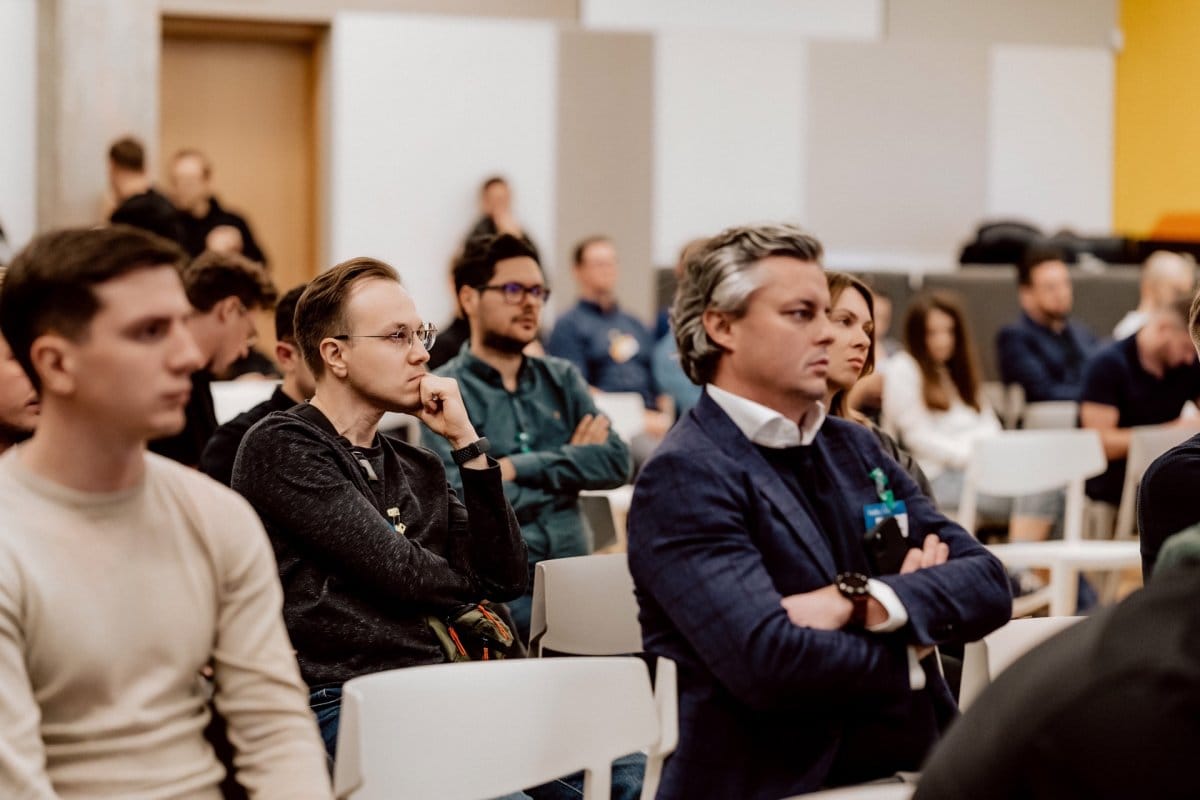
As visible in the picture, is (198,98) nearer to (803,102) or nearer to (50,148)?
(50,148)

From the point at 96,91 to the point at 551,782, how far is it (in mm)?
6497

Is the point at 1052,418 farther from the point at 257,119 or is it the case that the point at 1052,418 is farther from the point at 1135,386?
the point at 257,119

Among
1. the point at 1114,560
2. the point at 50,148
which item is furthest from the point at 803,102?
the point at 1114,560

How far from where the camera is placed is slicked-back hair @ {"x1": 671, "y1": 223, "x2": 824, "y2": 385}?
2.24m

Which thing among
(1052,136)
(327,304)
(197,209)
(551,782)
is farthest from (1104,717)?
(1052,136)

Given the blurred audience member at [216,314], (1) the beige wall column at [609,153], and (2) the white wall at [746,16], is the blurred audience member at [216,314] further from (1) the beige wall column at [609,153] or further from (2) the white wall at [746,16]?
(2) the white wall at [746,16]

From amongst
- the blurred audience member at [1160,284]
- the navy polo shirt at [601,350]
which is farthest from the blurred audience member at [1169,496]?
the blurred audience member at [1160,284]

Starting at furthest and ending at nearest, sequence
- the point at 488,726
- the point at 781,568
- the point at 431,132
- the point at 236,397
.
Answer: the point at 431,132 < the point at 236,397 < the point at 781,568 < the point at 488,726

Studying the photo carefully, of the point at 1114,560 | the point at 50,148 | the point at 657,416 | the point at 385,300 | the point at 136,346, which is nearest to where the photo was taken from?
the point at 136,346

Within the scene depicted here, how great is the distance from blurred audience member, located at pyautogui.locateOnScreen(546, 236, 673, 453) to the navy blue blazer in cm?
483

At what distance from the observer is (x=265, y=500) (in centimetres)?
238

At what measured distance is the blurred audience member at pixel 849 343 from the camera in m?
2.96

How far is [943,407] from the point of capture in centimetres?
579

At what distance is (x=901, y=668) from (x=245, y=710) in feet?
2.97
